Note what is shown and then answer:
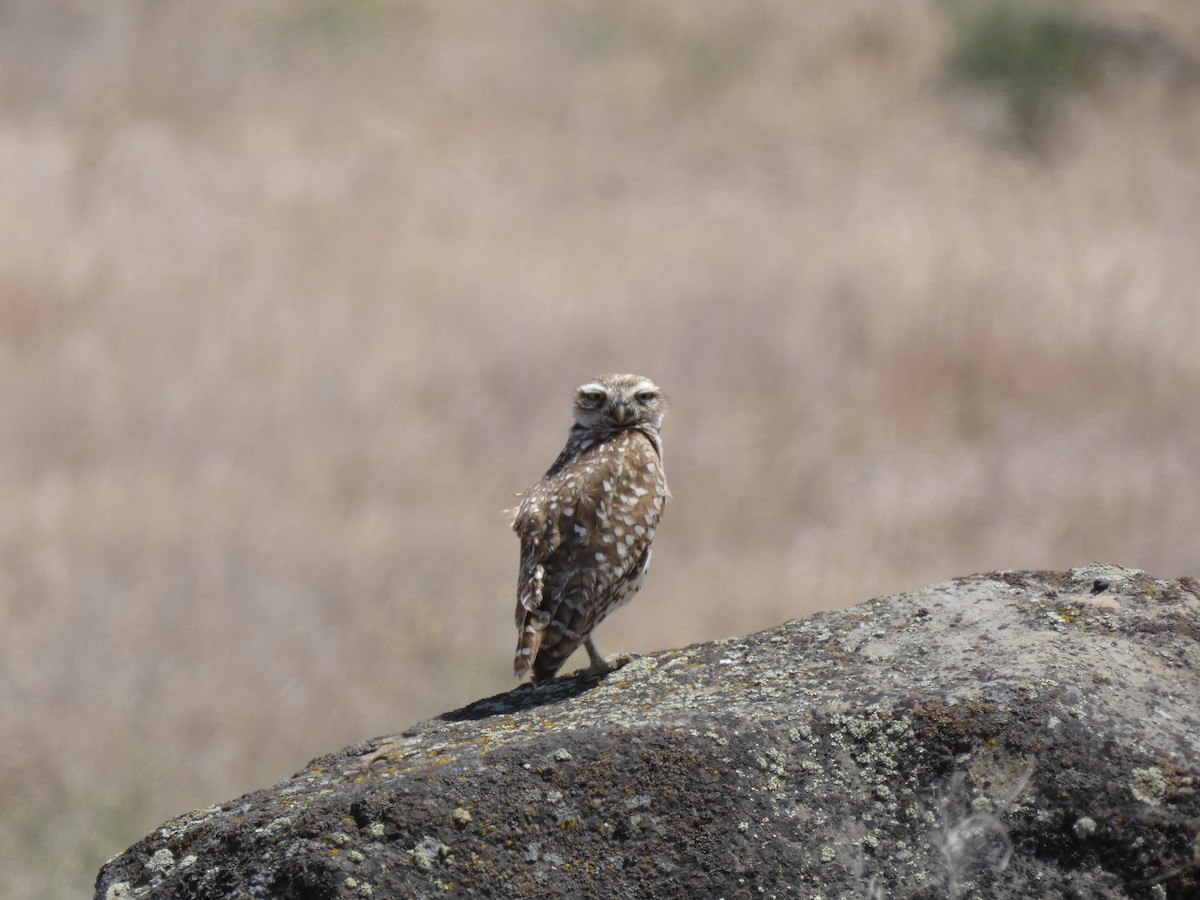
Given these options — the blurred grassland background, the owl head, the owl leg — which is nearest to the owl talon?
the owl leg

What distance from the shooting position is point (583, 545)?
5.09m

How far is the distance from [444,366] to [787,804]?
12.3 meters

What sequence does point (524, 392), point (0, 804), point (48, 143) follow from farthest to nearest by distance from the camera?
point (48, 143)
point (524, 392)
point (0, 804)

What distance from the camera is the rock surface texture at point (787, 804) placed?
11.3 feet

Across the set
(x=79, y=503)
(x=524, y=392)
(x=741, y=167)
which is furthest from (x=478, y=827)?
(x=741, y=167)

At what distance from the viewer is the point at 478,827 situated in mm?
3510

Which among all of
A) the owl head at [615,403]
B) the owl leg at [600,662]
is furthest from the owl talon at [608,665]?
the owl head at [615,403]

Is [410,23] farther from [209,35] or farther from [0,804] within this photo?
[0,804]

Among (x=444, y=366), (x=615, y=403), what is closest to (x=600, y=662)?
(x=615, y=403)

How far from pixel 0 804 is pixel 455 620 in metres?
3.82

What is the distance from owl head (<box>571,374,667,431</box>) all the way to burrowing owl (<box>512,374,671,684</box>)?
14cm

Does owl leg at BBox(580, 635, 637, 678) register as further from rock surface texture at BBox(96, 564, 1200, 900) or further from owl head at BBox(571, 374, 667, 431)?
owl head at BBox(571, 374, 667, 431)

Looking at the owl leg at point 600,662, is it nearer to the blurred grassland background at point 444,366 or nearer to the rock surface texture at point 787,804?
the rock surface texture at point 787,804

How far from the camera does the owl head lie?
575 centimetres
